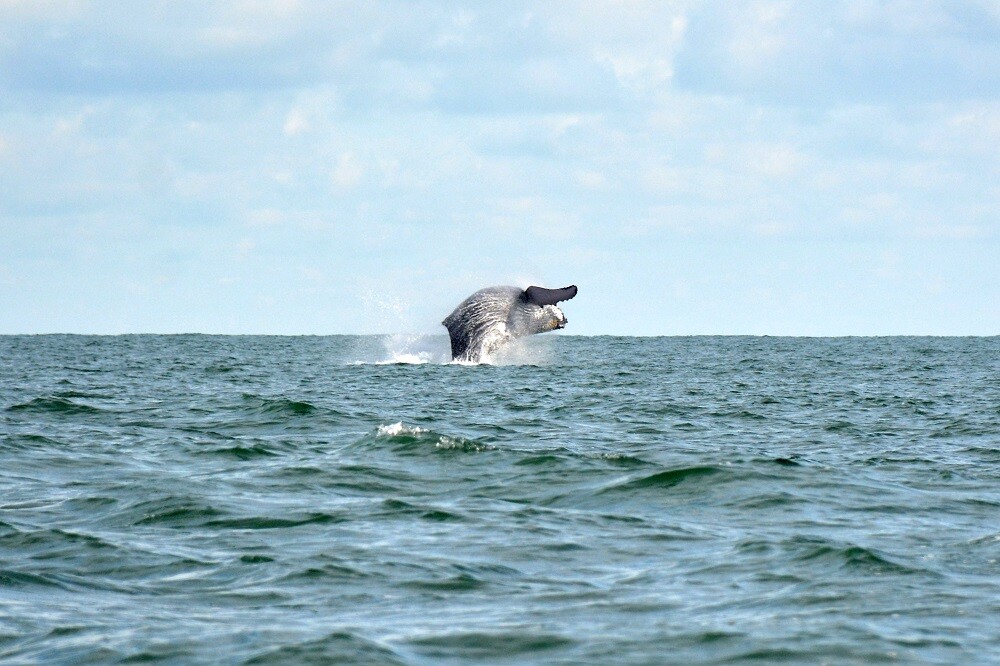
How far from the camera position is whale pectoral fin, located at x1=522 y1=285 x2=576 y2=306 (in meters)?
32.8

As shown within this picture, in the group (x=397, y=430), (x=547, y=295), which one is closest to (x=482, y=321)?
(x=547, y=295)

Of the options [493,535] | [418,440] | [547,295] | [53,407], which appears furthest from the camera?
[547,295]

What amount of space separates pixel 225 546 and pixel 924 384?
1178 inches

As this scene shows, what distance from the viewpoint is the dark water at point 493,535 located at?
8.23 metres

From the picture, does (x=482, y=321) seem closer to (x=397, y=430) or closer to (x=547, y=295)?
(x=547, y=295)

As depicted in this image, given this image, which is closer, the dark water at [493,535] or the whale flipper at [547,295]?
the dark water at [493,535]

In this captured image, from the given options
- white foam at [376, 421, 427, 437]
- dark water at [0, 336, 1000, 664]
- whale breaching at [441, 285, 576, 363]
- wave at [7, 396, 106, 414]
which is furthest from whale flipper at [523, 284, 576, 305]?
white foam at [376, 421, 427, 437]

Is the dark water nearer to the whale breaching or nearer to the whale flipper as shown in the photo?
the whale flipper

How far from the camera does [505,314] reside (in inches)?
1336

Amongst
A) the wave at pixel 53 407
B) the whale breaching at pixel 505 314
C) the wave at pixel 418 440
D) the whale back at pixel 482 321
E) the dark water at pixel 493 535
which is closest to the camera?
the dark water at pixel 493 535

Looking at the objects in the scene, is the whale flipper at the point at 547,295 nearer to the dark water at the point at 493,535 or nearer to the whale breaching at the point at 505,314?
the whale breaching at the point at 505,314

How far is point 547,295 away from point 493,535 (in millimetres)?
21540

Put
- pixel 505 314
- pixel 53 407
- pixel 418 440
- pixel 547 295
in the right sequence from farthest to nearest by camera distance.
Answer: pixel 505 314 → pixel 547 295 → pixel 53 407 → pixel 418 440

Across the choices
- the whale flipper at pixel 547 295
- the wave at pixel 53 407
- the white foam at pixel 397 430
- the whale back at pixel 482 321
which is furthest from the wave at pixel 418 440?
the whale back at pixel 482 321
